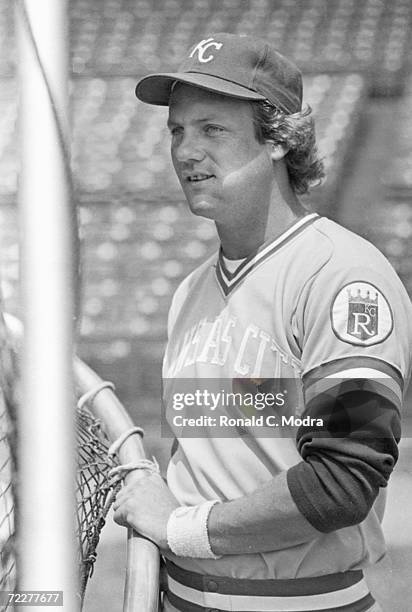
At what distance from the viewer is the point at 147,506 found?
1035 millimetres

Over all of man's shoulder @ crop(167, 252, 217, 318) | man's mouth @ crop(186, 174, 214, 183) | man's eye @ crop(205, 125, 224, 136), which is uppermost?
man's eye @ crop(205, 125, 224, 136)

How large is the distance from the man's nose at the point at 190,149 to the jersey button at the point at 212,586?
0.46m

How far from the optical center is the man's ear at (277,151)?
1.05m

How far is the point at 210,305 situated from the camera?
110 centimetres

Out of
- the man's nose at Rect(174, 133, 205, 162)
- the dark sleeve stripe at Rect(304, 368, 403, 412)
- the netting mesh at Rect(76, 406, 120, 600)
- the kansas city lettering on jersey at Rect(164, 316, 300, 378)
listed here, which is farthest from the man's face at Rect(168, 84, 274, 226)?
the netting mesh at Rect(76, 406, 120, 600)

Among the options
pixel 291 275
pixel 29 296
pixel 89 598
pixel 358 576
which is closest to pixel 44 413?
pixel 29 296

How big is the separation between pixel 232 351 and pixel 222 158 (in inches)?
8.4

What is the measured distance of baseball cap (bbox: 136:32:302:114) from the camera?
1.01 metres

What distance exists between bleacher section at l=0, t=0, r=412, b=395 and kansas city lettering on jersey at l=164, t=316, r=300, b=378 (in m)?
0.23

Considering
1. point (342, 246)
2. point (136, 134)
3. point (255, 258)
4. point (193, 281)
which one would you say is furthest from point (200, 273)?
point (136, 134)

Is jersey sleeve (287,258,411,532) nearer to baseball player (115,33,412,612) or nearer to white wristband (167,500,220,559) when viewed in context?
baseball player (115,33,412,612)

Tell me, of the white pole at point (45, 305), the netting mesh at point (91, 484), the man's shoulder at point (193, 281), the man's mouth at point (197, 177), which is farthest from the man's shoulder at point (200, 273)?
the white pole at point (45, 305)

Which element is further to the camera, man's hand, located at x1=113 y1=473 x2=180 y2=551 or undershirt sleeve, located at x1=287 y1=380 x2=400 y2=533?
man's hand, located at x1=113 y1=473 x2=180 y2=551

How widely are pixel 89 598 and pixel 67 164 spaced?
100 cm
